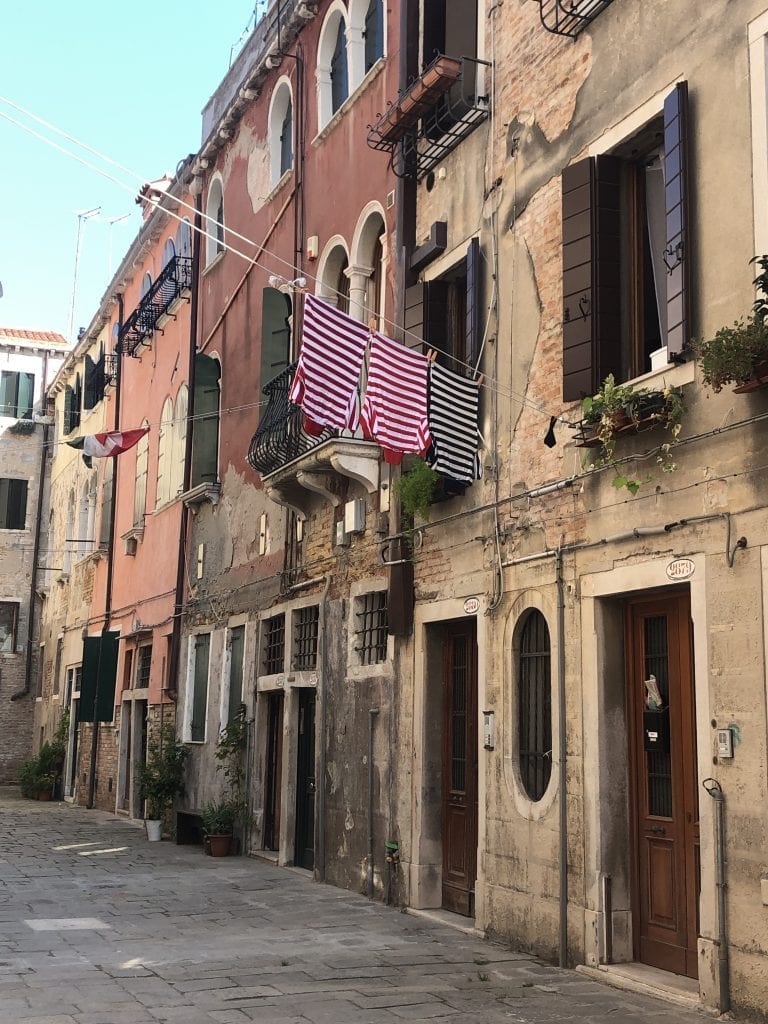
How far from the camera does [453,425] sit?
972cm

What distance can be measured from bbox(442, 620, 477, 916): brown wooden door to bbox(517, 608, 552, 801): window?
1017 mm

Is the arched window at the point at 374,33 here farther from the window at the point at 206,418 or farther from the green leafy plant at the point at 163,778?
the green leafy plant at the point at 163,778

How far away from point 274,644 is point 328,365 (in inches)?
243

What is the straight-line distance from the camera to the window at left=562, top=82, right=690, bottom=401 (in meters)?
8.05

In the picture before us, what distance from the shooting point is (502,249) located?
969 centimetres

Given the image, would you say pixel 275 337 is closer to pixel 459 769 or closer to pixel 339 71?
pixel 339 71

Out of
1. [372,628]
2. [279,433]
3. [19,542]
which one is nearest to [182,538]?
[279,433]

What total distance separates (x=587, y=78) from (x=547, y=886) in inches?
225

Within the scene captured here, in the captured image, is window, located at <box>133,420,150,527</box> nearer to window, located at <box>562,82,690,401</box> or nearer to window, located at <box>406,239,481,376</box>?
window, located at <box>406,239,481,376</box>

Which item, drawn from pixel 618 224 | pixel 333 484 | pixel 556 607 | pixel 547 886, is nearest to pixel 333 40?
→ pixel 333 484

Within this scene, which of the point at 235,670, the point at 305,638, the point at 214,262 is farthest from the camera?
the point at 214,262

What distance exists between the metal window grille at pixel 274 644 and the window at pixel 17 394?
2020cm

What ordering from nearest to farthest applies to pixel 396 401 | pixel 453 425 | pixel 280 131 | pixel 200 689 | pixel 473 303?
pixel 396 401, pixel 453 425, pixel 473 303, pixel 280 131, pixel 200 689

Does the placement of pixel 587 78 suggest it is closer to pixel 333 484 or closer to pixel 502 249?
pixel 502 249
